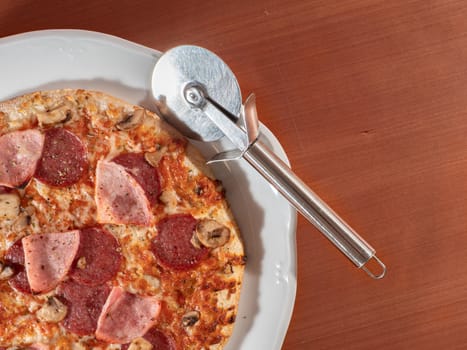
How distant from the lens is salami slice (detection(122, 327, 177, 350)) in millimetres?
1558

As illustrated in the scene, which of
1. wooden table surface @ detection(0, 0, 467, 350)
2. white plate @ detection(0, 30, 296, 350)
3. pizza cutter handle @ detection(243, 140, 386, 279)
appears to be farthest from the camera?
wooden table surface @ detection(0, 0, 467, 350)

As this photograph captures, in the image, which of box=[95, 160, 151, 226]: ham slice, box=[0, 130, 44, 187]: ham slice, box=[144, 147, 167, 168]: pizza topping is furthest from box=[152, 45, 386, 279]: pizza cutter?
box=[0, 130, 44, 187]: ham slice

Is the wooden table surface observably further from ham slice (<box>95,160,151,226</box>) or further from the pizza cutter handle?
ham slice (<box>95,160,151,226</box>)

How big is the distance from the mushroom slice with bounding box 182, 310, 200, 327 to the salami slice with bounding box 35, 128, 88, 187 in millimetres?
485

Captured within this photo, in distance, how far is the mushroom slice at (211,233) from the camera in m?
1.53

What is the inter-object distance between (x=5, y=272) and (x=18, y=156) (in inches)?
12.3

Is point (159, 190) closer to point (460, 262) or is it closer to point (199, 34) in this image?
point (199, 34)

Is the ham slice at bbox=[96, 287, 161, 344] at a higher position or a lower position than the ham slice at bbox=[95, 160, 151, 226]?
lower

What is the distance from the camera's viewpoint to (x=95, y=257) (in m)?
1.54

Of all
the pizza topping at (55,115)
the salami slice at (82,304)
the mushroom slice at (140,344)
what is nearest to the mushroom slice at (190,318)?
the mushroom slice at (140,344)

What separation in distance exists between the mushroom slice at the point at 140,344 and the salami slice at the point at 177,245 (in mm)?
217

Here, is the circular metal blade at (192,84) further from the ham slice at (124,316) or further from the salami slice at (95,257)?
the ham slice at (124,316)

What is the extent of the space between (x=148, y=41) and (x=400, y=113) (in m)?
0.80

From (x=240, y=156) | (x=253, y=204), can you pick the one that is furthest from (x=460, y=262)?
(x=240, y=156)
